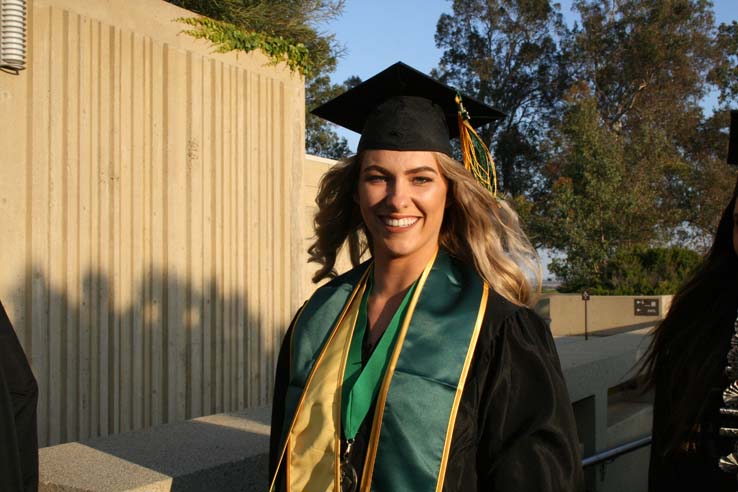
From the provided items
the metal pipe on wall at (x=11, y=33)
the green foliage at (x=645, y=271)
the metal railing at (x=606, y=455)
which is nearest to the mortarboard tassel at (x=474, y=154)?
the metal railing at (x=606, y=455)

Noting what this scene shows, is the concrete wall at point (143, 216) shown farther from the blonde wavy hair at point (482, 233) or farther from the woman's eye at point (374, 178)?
the woman's eye at point (374, 178)

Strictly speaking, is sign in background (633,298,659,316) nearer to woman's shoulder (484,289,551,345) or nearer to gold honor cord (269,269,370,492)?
gold honor cord (269,269,370,492)

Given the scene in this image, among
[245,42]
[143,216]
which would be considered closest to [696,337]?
[143,216]

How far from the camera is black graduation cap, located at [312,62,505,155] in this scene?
2238 millimetres

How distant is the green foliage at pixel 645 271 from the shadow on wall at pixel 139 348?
1112 centimetres

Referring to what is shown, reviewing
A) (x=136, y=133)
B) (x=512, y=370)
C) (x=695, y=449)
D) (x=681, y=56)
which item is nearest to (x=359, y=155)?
(x=512, y=370)

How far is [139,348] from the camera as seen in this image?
6184mm

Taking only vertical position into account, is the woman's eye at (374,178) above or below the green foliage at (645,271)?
above

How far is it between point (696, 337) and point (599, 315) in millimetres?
13382

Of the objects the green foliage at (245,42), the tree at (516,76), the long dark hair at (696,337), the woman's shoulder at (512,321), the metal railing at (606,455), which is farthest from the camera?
the tree at (516,76)

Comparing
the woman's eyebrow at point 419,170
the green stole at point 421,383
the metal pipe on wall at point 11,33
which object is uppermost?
the metal pipe on wall at point 11,33

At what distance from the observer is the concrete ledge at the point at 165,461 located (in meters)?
2.34

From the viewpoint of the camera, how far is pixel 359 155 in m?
2.36

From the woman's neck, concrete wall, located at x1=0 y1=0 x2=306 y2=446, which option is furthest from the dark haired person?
concrete wall, located at x1=0 y1=0 x2=306 y2=446
